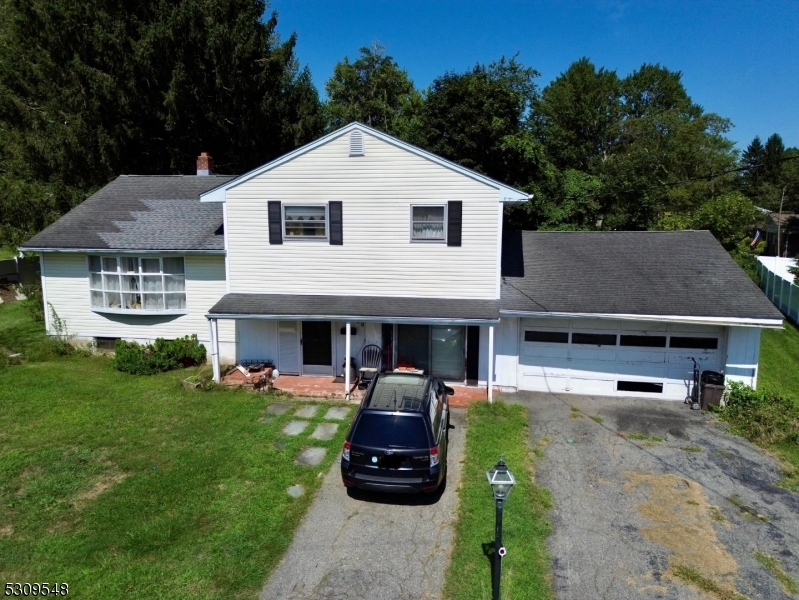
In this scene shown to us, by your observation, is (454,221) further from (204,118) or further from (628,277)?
(204,118)

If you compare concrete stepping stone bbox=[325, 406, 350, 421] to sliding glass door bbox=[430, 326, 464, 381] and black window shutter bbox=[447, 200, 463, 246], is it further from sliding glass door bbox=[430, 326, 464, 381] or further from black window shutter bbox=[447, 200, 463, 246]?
black window shutter bbox=[447, 200, 463, 246]

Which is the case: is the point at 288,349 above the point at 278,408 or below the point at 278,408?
above

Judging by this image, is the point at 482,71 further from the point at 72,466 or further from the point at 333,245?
the point at 72,466

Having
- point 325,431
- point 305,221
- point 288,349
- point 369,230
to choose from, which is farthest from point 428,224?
point 325,431

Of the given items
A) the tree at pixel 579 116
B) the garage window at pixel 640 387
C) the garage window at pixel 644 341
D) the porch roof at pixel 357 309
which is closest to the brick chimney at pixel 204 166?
the porch roof at pixel 357 309

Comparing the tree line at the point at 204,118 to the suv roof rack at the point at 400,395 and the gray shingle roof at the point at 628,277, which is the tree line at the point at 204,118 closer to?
the gray shingle roof at the point at 628,277

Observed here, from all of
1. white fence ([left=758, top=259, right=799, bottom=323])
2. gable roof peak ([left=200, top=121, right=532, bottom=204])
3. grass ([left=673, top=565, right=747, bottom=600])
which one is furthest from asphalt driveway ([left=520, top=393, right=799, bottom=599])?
white fence ([left=758, top=259, right=799, bottom=323])
